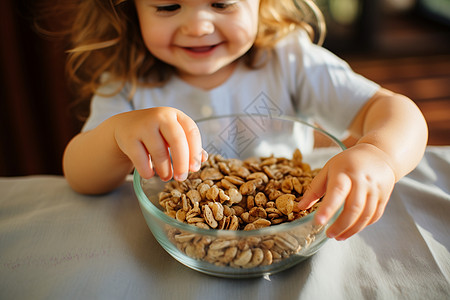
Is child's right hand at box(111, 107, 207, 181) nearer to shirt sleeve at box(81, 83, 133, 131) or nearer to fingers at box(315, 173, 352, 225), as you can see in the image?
fingers at box(315, 173, 352, 225)

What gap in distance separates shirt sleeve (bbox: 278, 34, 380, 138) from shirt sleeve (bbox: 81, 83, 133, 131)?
42 centimetres

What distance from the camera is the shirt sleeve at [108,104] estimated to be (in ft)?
3.02

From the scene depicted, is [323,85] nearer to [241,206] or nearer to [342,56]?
[241,206]

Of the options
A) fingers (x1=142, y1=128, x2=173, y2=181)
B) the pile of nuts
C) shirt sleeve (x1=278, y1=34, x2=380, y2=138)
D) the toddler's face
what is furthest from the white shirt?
fingers (x1=142, y1=128, x2=173, y2=181)

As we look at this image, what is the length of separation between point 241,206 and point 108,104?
0.53m

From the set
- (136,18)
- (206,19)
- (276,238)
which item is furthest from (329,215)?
(136,18)

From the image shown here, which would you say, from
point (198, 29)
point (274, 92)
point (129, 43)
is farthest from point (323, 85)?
point (129, 43)

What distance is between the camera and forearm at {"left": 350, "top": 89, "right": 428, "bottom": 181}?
590mm

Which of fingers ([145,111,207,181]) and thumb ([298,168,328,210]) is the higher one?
fingers ([145,111,207,181])

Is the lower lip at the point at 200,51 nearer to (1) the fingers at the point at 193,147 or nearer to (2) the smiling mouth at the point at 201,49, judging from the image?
(2) the smiling mouth at the point at 201,49

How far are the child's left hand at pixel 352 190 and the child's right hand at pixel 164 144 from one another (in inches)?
6.4

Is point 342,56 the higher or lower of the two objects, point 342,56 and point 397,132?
the lower

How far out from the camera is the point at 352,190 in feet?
1.52

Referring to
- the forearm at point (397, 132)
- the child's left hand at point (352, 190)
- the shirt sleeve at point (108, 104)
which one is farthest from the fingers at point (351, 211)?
the shirt sleeve at point (108, 104)
